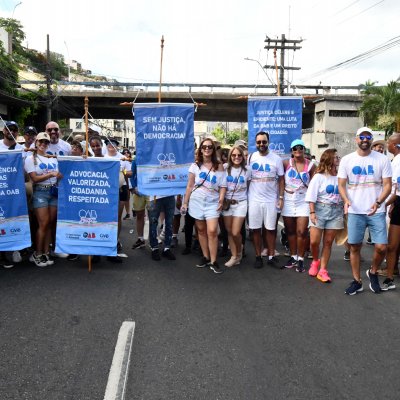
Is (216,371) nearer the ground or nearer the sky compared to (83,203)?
nearer the ground

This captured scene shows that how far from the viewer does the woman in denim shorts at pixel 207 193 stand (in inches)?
238

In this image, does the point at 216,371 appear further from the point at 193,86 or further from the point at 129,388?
the point at 193,86

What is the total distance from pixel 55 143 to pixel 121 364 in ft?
14.1

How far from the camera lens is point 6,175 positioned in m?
5.76

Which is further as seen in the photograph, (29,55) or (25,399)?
(29,55)

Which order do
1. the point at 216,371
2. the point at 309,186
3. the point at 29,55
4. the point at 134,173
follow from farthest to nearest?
the point at 29,55, the point at 134,173, the point at 309,186, the point at 216,371

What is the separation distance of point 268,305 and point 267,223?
177 cm

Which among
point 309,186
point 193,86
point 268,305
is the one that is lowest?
point 268,305

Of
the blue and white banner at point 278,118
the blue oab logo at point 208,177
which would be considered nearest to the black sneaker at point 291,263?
the blue oab logo at point 208,177

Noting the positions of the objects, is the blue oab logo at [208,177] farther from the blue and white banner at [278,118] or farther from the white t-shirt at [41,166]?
the white t-shirt at [41,166]

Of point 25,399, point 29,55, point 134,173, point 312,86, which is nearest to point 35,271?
point 134,173

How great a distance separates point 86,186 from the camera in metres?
5.90

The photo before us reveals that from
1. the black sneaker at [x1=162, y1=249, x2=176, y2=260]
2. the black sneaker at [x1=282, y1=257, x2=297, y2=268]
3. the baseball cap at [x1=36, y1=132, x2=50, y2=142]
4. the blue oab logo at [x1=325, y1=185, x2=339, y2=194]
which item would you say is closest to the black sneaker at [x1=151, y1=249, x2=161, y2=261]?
the black sneaker at [x1=162, y1=249, x2=176, y2=260]

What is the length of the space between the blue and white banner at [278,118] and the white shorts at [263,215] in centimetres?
169
